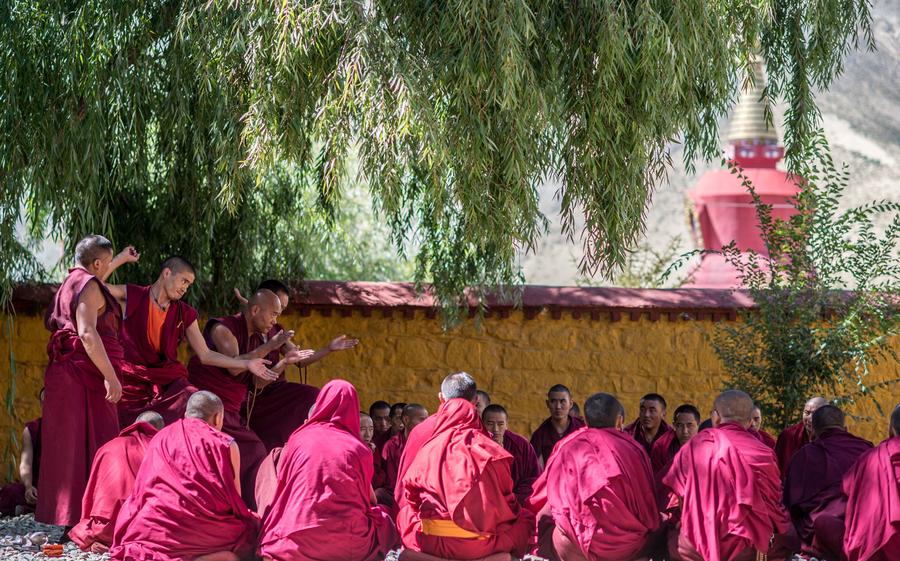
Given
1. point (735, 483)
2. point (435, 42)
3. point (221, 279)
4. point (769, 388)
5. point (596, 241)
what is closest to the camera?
point (735, 483)

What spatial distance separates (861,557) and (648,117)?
2.46 meters

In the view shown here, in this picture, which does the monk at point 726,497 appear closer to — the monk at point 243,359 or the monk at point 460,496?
the monk at point 460,496

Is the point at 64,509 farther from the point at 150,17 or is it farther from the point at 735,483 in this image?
the point at 735,483

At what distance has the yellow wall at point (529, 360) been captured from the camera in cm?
894

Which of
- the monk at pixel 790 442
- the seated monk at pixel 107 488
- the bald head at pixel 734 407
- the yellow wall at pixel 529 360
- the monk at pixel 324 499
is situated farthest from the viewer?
the yellow wall at pixel 529 360

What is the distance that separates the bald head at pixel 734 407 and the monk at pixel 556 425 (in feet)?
6.34

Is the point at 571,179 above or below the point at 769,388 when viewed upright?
above

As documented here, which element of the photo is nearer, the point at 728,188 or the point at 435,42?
the point at 435,42

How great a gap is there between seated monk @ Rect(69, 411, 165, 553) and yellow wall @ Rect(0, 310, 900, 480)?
9.77 feet

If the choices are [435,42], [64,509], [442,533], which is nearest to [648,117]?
[435,42]

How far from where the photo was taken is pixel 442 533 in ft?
18.2

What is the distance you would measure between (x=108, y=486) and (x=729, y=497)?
311 cm

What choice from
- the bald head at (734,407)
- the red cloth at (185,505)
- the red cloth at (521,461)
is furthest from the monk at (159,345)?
the bald head at (734,407)

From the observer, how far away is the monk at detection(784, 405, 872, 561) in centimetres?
593
